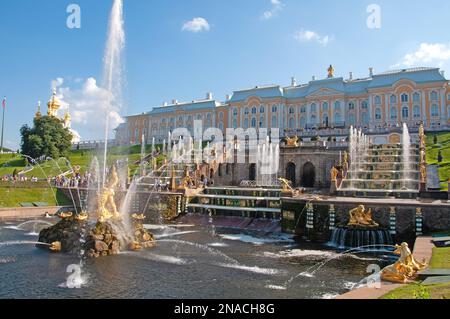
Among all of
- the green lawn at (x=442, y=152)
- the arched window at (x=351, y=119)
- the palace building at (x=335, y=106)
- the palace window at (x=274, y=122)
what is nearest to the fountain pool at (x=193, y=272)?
the green lawn at (x=442, y=152)

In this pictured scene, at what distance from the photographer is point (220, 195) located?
30.3 meters

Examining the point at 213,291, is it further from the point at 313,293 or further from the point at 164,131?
the point at 164,131

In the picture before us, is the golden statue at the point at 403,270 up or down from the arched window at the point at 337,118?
down

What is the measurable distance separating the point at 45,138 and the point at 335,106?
50.9m

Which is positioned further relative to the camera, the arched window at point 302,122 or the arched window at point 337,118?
the arched window at point 302,122

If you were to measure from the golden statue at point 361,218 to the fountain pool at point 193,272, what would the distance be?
2.41 m

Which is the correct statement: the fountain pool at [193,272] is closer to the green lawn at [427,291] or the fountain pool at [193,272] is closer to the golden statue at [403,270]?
the golden statue at [403,270]

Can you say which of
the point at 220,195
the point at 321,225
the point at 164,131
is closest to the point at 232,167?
the point at 220,195

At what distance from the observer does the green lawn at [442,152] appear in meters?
32.2

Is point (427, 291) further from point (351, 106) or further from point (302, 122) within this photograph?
point (302, 122)

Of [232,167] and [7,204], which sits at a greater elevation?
[232,167]

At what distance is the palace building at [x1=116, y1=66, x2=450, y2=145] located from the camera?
196ft

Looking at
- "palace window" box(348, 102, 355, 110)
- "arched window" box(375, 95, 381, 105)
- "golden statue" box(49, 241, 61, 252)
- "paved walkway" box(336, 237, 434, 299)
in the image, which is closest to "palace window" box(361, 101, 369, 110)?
"palace window" box(348, 102, 355, 110)
